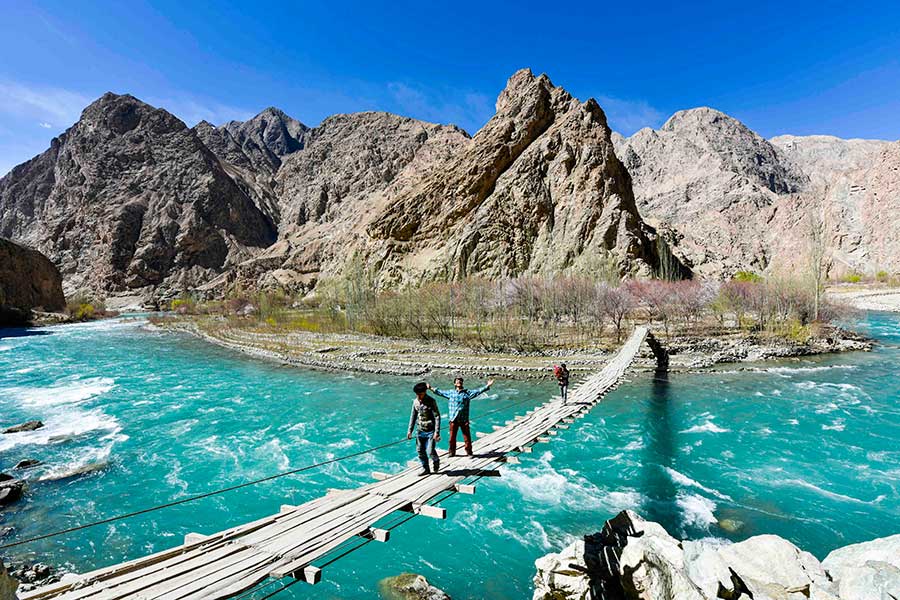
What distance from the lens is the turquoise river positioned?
35.1ft

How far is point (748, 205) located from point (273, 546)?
15123cm

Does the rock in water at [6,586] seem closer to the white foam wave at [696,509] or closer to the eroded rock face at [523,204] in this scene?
the white foam wave at [696,509]

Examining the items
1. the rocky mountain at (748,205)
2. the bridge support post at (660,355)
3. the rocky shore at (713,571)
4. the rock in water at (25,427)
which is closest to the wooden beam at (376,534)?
the rocky shore at (713,571)

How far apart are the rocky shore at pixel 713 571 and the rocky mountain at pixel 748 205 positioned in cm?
7256

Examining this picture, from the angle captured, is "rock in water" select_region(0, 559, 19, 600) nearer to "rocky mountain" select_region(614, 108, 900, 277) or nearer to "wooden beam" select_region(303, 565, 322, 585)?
"wooden beam" select_region(303, 565, 322, 585)

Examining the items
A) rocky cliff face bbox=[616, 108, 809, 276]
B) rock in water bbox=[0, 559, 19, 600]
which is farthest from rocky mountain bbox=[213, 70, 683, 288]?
rock in water bbox=[0, 559, 19, 600]

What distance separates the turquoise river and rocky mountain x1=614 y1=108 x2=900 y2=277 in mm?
58520

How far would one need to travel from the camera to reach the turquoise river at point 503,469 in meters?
10.7

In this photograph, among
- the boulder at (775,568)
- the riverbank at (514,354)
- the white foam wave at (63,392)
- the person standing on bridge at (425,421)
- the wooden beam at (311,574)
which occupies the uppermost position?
Result: the person standing on bridge at (425,421)

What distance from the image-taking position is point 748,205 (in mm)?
125438

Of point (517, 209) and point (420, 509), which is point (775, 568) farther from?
point (517, 209)

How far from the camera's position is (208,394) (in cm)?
2625

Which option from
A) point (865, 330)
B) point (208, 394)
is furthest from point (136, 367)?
point (865, 330)

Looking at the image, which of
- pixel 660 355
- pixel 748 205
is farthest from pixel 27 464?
pixel 748 205
